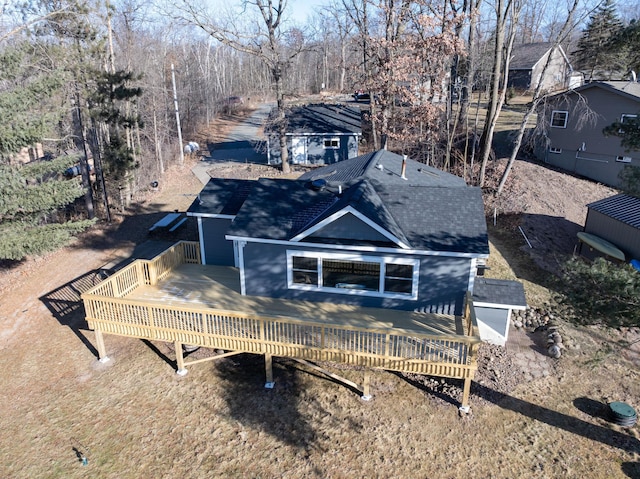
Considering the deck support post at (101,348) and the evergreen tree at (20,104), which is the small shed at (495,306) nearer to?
the deck support post at (101,348)

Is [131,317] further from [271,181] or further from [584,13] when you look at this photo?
[584,13]

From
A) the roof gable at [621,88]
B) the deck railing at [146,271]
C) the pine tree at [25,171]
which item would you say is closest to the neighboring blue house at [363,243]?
the deck railing at [146,271]

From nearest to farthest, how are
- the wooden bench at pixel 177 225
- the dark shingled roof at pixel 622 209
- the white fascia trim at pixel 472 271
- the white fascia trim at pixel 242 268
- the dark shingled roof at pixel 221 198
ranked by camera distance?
the white fascia trim at pixel 472 271, the white fascia trim at pixel 242 268, the dark shingled roof at pixel 221 198, the dark shingled roof at pixel 622 209, the wooden bench at pixel 177 225

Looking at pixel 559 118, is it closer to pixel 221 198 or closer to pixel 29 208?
pixel 221 198

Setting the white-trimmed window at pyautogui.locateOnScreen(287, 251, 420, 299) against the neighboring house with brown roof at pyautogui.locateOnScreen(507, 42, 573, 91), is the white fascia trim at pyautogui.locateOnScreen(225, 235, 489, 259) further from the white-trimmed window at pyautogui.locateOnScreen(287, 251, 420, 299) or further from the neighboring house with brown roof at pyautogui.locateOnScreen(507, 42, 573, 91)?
the neighboring house with brown roof at pyautogui.locateOnScreen(507, 42, 573, 91)

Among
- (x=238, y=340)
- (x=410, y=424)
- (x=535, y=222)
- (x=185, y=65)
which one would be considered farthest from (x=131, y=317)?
(x=185, y=65)

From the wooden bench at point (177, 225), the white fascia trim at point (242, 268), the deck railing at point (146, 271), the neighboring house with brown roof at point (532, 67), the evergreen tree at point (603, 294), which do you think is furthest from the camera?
the neighboring house with brown roof at point (532, 67)

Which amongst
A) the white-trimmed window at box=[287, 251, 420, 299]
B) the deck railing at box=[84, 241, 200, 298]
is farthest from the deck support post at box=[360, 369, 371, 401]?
the deck railing at box=[84, 241, 200, 298]
